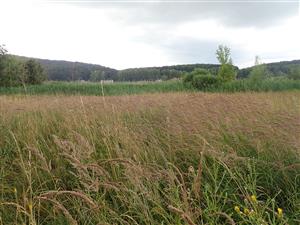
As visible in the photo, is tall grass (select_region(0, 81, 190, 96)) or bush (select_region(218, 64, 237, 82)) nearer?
tall grass (select_region(0, 81, 190, 96))

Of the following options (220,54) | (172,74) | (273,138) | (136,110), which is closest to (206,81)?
(220,54)

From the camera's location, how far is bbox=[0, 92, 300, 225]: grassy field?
5.32ft

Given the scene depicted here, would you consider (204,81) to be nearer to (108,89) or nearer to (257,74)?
(257,74)

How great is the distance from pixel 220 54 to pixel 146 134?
2433cm

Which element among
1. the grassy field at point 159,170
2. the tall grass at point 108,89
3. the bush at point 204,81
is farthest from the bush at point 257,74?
the grassy field at point 159,170

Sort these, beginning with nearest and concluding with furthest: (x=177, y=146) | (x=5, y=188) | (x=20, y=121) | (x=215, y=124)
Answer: (x=5, y=188)
(x=177, y=146)
(x=215, y=124)
(x=20, y=121)

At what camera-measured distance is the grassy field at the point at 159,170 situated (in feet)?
5.32

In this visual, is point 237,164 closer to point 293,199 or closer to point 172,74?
point 293,199

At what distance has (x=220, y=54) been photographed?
25.4 m

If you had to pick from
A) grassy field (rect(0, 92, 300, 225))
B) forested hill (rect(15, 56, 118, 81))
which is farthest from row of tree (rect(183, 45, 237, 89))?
grassy field (rect(0, 92, 300, 225))

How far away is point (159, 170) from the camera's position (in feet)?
6.04

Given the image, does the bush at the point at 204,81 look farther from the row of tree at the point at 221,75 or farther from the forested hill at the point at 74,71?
the forested hill at the point at 74,71

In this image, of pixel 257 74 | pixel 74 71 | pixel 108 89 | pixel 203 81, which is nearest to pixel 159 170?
pixel 74 71

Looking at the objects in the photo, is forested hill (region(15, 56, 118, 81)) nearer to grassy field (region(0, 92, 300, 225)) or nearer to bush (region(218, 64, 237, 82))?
grassy field (region(0, 92, 300, 225))
